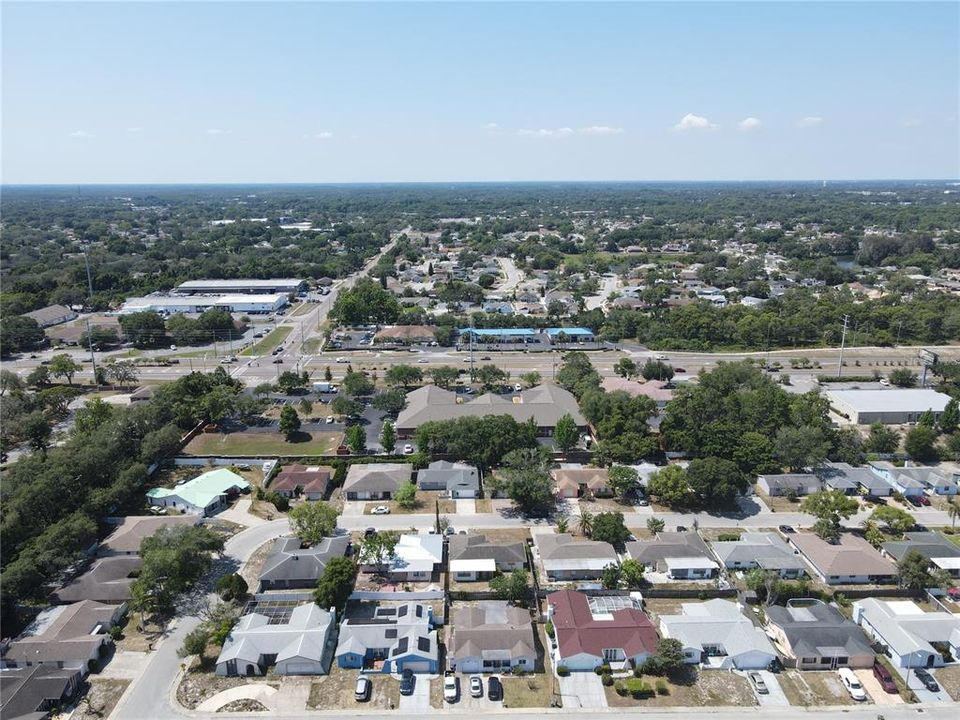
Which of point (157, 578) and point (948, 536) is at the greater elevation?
point (157, 578)

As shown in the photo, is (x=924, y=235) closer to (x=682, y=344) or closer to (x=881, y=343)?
(x=881, y=343)

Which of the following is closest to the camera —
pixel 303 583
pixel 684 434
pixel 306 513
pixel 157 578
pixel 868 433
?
pixel 157 578

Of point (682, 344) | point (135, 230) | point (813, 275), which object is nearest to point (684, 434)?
point (682, 344)

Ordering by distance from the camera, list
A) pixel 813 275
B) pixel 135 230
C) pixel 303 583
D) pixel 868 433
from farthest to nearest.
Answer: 1. pixel 135 230
2. pixel 813 275
3. pixel 868 433
4. pixel 303 583

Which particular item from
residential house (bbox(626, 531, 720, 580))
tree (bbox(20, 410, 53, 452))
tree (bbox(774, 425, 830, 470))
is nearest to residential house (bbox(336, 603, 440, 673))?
residential house (bbox(626, 531, 720, 580))

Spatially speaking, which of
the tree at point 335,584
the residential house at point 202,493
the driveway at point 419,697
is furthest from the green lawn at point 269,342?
the driveway at point 419,697

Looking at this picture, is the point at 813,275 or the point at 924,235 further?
the point at 924,235
